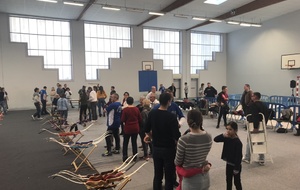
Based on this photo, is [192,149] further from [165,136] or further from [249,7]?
[249,7]

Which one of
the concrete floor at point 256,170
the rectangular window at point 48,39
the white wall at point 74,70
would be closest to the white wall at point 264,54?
the white wall at point 74,70

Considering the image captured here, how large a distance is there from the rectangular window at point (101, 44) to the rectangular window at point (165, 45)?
1.90 meters

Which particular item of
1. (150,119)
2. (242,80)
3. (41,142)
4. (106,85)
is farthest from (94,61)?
(150,119)

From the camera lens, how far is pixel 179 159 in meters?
2.13

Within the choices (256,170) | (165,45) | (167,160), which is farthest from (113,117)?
(165,45)

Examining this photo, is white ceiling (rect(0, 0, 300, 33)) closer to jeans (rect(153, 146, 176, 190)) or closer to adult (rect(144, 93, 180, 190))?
adult (rect(144, 93, 180, 190))

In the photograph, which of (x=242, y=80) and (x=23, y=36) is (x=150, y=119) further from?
(x=242, y=80)

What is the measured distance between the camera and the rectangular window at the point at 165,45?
18484 millimetres

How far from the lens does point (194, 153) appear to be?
2086 mm

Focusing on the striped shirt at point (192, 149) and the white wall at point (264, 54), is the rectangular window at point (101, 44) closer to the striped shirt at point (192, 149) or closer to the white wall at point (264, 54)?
the white wall at point (264, 54)

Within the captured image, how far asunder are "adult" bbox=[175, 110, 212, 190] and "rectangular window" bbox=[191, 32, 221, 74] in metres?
18.6

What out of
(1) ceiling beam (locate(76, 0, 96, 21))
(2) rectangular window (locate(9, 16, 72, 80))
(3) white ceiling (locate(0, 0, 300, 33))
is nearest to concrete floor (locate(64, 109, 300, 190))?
(1) ceiling beam (locate(76, 0, 96, 21))

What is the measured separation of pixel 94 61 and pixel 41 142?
1073cm

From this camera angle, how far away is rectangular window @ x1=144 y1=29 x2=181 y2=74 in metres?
18.5
